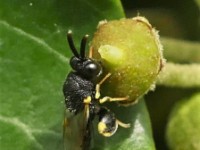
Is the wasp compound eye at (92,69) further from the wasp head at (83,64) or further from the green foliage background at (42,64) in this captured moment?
the green foliage background at (42,64)

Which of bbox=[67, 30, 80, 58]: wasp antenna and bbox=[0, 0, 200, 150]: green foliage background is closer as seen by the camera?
bbox=[67, 30, 80, 58]: wasp antenna

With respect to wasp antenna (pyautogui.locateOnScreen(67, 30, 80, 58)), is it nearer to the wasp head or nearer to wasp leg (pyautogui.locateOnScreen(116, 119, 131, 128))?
the wasp head

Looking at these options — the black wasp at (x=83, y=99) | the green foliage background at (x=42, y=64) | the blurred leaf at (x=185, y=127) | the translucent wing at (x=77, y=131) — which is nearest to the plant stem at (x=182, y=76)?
the blurred leaf at (x=185, y=127)

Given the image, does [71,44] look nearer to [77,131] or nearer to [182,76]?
[77,131]

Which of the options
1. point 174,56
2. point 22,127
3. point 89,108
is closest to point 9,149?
point 22,127

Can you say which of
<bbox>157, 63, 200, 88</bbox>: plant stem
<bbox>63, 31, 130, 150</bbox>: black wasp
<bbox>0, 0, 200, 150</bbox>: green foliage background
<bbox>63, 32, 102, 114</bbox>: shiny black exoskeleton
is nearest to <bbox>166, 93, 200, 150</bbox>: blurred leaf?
<bbox>157, 63, 200, 88</bbox>: plant stem

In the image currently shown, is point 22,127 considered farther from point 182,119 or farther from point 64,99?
point 182,119
